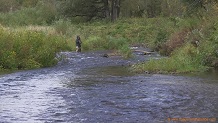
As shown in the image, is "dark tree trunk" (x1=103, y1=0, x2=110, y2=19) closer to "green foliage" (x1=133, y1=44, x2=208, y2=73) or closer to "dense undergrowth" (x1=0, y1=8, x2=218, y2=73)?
"dense undergrowth" (x1=0, y1=8, x2=218, y2=73)

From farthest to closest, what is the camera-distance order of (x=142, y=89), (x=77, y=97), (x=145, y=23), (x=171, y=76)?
(x=145, y=23), (x=171, y=76), (x=142, y=89), (x=77, y=97)

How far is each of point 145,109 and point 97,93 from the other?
3401 millimetres

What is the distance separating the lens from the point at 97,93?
50.1 feet

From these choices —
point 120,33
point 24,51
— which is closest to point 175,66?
point 24,51

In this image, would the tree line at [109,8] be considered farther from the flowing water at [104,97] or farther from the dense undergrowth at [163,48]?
the flowing water at [104,97]

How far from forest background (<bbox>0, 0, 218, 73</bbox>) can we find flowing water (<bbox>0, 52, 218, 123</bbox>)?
2.73m

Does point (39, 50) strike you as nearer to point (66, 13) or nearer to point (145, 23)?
point (145, 23)

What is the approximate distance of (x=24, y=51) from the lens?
83.5 feet

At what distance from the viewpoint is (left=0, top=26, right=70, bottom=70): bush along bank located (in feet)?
79.4

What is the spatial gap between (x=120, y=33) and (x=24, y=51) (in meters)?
25.9

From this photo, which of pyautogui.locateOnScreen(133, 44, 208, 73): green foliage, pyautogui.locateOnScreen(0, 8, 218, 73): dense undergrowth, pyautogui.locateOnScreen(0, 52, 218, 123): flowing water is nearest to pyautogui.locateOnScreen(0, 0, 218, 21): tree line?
pyautogui.locateOnScreen(0, 8, 218, 73): dense undergrowth

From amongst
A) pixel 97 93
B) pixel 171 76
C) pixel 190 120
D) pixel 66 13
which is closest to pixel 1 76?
pixel 97 93

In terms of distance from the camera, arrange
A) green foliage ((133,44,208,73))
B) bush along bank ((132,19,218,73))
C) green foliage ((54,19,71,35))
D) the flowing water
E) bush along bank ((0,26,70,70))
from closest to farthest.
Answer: the flowing water < green foliage ((133,44,208,73)) < bush along bank ((132,19,218,73)) < bush along bank ((0,26,70,70)) < green foliage ((54,19,71,35))

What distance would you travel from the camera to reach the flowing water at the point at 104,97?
37.6 ft
